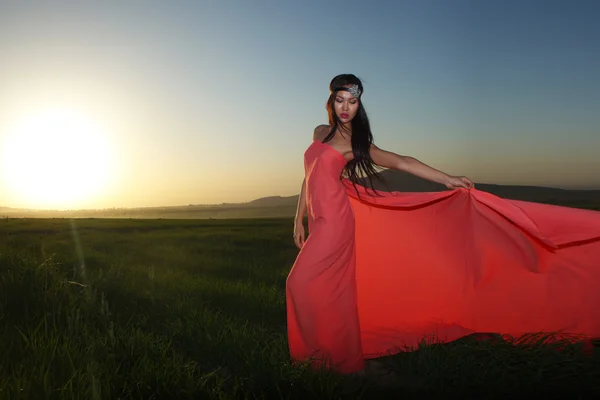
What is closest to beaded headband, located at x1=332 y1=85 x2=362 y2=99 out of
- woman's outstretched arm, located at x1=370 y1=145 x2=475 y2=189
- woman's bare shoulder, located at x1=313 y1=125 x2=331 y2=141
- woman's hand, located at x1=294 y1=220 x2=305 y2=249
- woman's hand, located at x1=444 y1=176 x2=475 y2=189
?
woman's bare shoulder, located at x1=313 y1=125 x2=331 y2=141

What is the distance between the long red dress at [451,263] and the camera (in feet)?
15.1

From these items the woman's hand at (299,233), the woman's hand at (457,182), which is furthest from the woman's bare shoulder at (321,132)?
the woman's hand at (457,182)

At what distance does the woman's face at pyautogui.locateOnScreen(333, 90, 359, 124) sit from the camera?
454 cm

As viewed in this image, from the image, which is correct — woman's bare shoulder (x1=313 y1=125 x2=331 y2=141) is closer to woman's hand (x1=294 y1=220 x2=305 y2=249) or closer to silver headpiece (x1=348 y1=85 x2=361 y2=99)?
silver headpiece (x1=348 y1=85 x2=361 y2=99)

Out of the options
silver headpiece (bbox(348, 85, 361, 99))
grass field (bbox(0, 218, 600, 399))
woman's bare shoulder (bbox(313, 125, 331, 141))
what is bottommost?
grass field (bbox(0, 218, 600, 399))

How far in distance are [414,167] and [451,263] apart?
1138 mm

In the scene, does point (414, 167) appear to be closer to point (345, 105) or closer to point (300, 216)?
point (345, 105)

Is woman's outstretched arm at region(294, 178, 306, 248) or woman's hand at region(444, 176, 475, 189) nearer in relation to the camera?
woman's hand at region(444, 176, 475, 189)

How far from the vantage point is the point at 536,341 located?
15.5 ft

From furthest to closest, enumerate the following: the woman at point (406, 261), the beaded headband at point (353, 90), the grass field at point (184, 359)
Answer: the beaded headband at point (353, 90) < the woman at point (406, 261) < the grass field at point (184, 359)

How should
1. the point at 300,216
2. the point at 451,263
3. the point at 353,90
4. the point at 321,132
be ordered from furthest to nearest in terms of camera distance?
the point at 451,263 → the point at 300,216 → the point at 321,132 → the point at 353,90

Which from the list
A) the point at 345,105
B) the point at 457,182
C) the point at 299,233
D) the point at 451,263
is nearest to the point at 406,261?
the point at 451,263

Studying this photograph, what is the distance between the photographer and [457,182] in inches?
187

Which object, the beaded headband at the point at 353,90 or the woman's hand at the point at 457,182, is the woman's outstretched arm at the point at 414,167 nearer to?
the woman's hand at the point at 457,182
